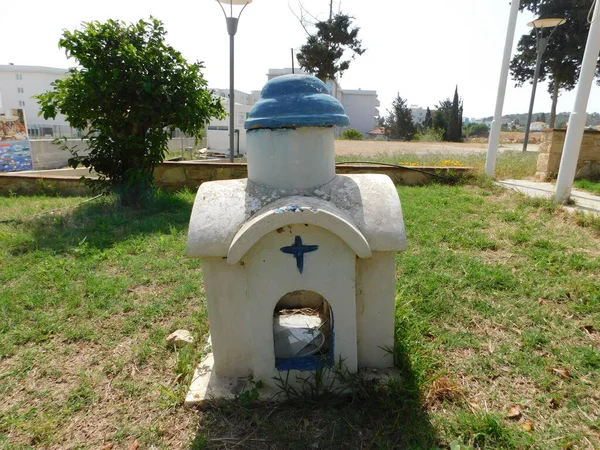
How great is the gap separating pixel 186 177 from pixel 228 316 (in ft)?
17.7

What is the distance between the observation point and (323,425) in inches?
72.1

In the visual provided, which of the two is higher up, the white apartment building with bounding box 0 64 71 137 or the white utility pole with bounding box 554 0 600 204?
the white apartment building with bounding box 0 64 71 137

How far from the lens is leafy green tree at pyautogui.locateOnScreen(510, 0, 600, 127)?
2084 cm

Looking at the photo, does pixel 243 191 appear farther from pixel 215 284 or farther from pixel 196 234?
pixel 215 284

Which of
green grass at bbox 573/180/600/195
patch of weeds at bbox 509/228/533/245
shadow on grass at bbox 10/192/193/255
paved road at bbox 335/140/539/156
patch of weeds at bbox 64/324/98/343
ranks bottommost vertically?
patch of weeds at bbox 64/324/98/343

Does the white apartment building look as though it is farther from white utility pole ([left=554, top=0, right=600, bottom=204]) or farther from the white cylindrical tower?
the white cylindrical tower

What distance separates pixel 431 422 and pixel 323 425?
508 mm

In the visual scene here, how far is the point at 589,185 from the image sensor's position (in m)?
6.34

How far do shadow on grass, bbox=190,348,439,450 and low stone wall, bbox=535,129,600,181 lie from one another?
674cm

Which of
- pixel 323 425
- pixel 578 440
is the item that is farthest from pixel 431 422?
pixel 578 440

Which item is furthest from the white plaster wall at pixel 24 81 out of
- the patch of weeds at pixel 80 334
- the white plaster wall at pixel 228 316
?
the white plaster wall at pixel 228 316

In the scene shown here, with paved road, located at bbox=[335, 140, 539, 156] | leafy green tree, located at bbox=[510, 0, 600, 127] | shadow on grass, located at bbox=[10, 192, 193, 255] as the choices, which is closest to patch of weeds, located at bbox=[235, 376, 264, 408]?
shadow on grass, located at bbox=[10, 192, 193, 255]

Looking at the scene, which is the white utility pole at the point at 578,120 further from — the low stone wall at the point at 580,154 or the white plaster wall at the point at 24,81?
the white plaster wall at the point at 24,81

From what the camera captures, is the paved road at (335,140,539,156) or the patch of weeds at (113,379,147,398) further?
the paved road at (335,140,539,156)
